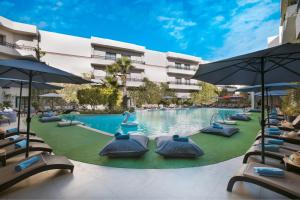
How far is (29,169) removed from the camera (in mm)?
3504

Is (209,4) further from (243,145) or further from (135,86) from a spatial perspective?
(243,145)

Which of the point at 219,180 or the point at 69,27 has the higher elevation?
the point at 69,27

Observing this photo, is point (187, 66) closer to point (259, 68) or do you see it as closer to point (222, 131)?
point (222, 131)

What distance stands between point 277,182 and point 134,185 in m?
2.59

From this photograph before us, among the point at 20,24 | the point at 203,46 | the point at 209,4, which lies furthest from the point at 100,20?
the point at 203,46

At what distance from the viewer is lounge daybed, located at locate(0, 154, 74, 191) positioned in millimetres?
3229

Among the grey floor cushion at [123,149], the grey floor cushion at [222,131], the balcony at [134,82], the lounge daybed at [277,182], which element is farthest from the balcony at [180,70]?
the lounge daybed at [277,182]

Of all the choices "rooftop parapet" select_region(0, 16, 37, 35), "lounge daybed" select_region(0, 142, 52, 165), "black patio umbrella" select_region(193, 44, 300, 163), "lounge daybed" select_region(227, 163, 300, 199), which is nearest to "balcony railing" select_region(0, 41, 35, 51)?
"rooftop parapet" select_region(0, 16, 37, 35)

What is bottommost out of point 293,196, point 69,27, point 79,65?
point 293,196

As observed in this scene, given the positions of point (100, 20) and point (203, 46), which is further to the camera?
point (203, 46)

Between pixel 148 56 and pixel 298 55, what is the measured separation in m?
37.8

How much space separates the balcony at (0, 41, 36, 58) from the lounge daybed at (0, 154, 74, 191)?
82.0 ft

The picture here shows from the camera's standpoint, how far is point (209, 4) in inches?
1093

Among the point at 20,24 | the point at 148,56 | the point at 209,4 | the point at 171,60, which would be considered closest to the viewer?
the point at 20,24
